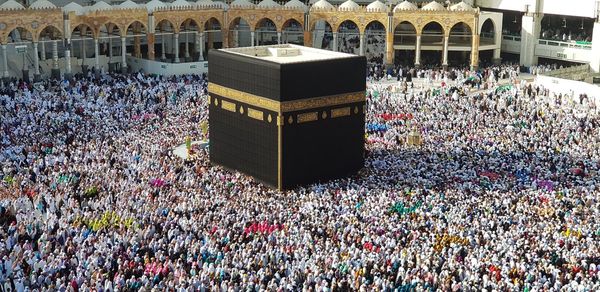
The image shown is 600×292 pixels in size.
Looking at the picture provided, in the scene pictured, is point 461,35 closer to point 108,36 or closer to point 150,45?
point 150,45

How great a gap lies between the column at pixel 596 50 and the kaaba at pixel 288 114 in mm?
23145

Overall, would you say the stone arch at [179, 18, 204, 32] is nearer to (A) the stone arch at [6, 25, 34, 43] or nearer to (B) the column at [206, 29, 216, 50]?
(B) the column at [206, 29, 216, 50]

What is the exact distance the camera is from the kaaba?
28.5 metres

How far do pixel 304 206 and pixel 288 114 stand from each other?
5.04 meters

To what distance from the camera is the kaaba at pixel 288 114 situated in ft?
93.5

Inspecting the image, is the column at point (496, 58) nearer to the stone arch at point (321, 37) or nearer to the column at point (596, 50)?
the column at point (596, 50)

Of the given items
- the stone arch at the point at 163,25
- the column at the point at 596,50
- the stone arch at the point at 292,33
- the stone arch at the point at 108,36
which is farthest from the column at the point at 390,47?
the stone arch at the point at 108,36

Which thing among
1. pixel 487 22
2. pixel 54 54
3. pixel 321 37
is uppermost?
pixel 487 22

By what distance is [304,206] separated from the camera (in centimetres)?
2427

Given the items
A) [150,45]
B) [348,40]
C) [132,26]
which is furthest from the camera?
[348,40]

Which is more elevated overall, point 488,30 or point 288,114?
point 488,30

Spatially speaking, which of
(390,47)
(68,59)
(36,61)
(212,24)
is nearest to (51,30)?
(68,59)

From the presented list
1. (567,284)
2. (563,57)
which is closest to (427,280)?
(567,284)

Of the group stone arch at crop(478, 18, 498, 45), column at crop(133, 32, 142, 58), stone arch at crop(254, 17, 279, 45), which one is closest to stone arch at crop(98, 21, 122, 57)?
column at crop(133, 32, 142, 58)
